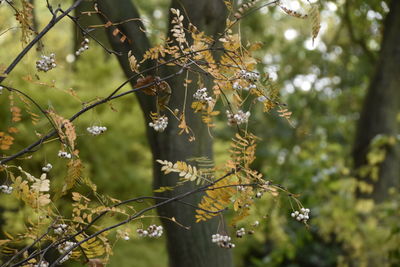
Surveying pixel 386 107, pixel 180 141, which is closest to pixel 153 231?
pixel 180 141

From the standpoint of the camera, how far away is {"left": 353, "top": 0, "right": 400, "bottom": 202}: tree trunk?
3.91 m

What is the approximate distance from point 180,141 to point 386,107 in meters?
2.44

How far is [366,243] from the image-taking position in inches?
169

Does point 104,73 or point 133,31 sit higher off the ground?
point 104,73

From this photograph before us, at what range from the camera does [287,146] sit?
625cm

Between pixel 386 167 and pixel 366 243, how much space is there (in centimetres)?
70

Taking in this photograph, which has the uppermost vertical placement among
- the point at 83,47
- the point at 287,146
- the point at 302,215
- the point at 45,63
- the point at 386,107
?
the point at 287,146

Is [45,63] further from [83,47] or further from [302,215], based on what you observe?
[302,215]

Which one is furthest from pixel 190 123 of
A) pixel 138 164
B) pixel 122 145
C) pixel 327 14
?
pixel 327 14

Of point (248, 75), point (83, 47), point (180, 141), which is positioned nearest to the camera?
point (248, 75)

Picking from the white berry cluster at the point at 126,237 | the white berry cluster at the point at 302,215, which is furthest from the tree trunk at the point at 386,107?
the white berry cluster at the point at 126,237

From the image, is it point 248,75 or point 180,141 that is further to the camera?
point 180,141

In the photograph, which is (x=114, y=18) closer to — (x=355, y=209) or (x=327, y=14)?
(x=355, y=209)

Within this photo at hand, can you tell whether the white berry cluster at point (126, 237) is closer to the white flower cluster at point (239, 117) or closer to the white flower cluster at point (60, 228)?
the white flower cluster at point (60, 228)
